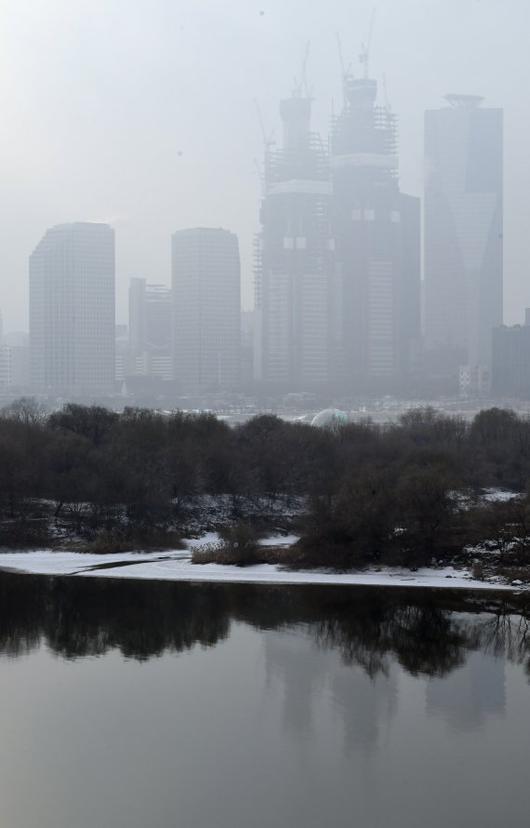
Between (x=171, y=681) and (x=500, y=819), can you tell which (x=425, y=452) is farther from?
(x=500, y=819)

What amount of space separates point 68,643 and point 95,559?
10.2 meters

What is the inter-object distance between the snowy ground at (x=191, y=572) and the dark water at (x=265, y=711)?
175cm

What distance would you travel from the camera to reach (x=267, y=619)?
2194 centimetres

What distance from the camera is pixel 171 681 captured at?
57.8 feet

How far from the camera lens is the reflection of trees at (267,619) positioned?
19.5 metres

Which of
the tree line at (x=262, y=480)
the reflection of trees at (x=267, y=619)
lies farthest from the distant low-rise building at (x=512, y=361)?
the reflection of trees at (x=267, y=619)

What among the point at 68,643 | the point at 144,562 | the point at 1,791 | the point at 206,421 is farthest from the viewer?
the point at 206,421

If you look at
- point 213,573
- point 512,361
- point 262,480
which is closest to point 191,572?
point 213,573

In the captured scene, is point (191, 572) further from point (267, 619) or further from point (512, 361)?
point (512, 361)

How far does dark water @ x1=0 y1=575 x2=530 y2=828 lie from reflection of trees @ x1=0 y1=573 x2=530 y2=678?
0.22 feet

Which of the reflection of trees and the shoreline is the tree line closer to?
the shoreline

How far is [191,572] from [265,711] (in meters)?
12.1

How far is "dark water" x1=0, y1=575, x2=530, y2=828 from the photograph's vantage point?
1238 centimetres

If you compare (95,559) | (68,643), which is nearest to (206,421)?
(95,559)
